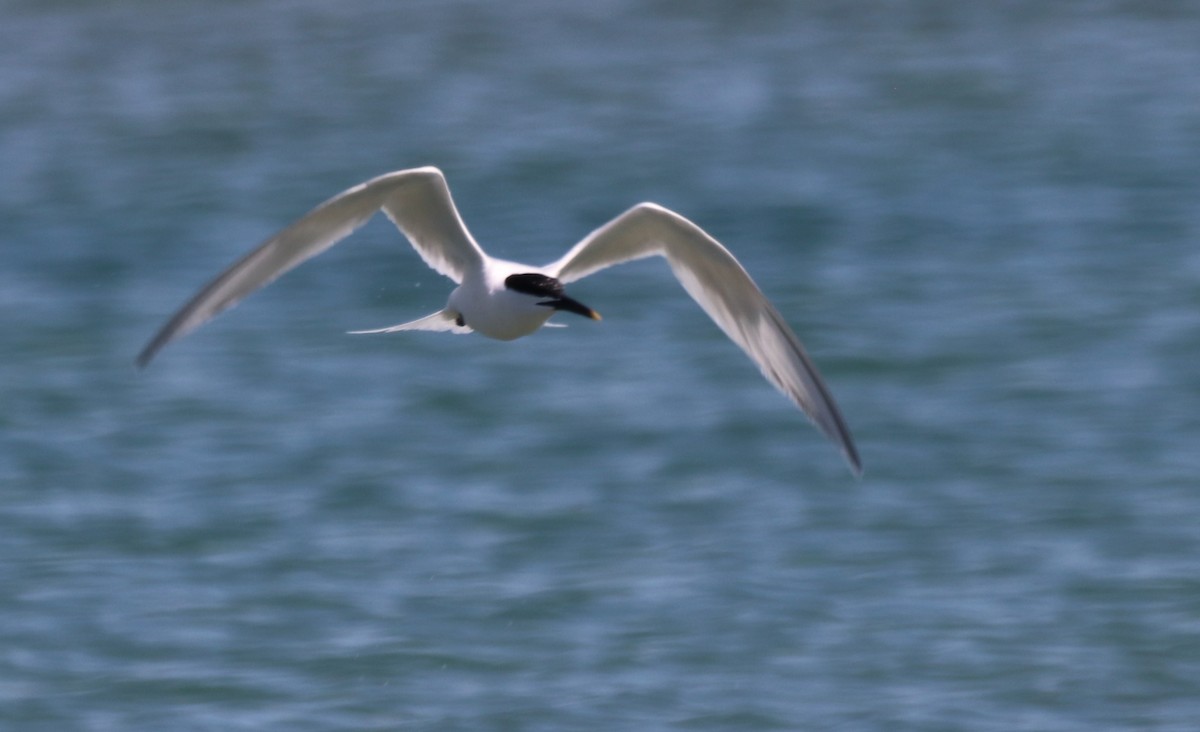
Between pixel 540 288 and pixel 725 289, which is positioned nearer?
pixel 540 288

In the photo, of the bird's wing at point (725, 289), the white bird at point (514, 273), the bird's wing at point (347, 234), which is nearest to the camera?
the bird's wing at point (347, 234)

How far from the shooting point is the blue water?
7.59 metres

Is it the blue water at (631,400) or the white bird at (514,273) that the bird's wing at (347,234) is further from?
the blue water at (631,400)

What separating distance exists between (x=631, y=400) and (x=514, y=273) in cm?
379

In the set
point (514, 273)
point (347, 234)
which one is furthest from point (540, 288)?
point (347, 234)

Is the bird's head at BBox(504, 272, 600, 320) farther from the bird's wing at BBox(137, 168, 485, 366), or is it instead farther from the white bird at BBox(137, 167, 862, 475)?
the bird's wing at BBox(137, 168, 485, 366)

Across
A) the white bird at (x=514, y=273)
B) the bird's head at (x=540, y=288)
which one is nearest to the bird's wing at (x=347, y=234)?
the white bird at (x=514, y=273)

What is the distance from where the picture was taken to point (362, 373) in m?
10.5

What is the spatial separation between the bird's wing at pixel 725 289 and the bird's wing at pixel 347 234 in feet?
1.26

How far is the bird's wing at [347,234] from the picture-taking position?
5820 millimetres

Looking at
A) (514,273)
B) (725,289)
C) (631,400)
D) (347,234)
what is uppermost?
(347,234)

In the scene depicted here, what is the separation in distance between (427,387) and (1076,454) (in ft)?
11.2

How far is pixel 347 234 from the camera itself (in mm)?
6082

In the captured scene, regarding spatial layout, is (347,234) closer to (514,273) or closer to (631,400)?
(514,273)
